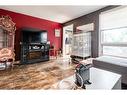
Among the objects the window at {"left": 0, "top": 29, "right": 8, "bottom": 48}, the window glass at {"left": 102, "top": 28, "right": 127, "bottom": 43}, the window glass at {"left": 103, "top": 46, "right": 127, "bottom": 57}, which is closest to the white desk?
the window glass at {"left": 103, "top": 46, "right": 127, "bottom": 57}

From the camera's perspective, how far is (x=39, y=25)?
4.70 m

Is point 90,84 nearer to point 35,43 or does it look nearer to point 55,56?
point 35,43

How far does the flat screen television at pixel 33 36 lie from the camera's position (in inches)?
157

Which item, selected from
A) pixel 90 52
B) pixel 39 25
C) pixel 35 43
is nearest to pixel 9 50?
pixel 35 43

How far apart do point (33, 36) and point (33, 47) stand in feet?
1.52

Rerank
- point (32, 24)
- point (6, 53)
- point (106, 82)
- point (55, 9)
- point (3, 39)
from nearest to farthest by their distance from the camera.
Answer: point (106, 82)
point (6, 53)
point (3, 39)
point (55, 9)
point (32, 24)

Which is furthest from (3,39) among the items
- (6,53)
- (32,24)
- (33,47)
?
(32,24)

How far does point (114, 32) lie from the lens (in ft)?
10.7

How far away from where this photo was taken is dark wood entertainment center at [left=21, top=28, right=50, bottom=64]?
3854 millimetres

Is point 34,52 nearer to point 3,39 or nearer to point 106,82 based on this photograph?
point 3,39

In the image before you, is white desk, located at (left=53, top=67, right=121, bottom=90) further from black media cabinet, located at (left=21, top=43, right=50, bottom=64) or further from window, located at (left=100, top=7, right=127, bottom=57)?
black media cabinet, located at (left=21, top=43, right=50, bottom=64)

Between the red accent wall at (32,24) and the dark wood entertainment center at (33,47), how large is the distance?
1.03 ft

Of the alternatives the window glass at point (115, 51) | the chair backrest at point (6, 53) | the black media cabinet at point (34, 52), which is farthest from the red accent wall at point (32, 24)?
the window glass at point (115, 51)
